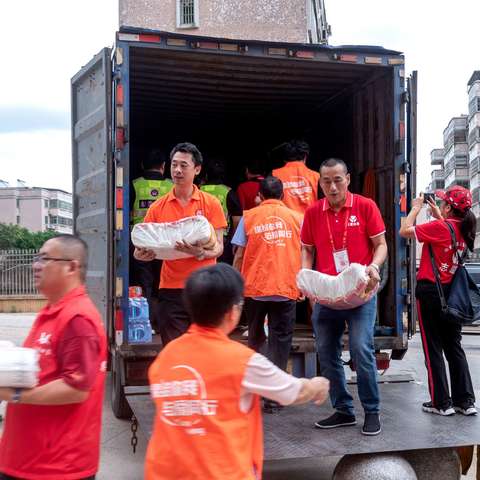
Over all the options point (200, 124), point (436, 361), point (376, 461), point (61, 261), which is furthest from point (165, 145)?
point (61, 261)

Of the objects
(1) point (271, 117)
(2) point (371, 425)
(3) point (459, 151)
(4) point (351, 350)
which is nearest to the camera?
(2) point (371, 425)

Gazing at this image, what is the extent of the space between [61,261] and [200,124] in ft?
22.7

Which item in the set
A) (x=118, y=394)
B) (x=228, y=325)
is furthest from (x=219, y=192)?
(x=228, y=325)

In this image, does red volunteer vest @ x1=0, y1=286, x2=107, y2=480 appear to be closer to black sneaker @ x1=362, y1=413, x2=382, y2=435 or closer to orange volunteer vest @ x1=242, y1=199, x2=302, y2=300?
black sneaker @ x1=362, y1=413, x2=382, y2=435

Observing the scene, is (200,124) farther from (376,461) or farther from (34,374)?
(34,374)

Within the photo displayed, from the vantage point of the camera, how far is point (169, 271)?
16.0ft

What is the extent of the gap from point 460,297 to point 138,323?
2577mm

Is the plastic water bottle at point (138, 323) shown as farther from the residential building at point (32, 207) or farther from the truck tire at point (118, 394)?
the residential building at point (32, 207)

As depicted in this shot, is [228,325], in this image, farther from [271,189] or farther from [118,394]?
[118,394]

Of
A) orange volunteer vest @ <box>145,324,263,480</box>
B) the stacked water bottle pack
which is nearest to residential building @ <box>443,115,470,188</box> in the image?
the stacked water bottle pack

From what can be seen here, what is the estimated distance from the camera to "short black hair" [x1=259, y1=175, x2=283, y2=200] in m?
5.29

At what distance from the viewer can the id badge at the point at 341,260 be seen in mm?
4562

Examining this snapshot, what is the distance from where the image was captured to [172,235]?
15.2 feet


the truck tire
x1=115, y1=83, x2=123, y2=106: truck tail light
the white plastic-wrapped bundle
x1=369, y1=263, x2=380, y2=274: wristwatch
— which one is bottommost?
the truck tire
